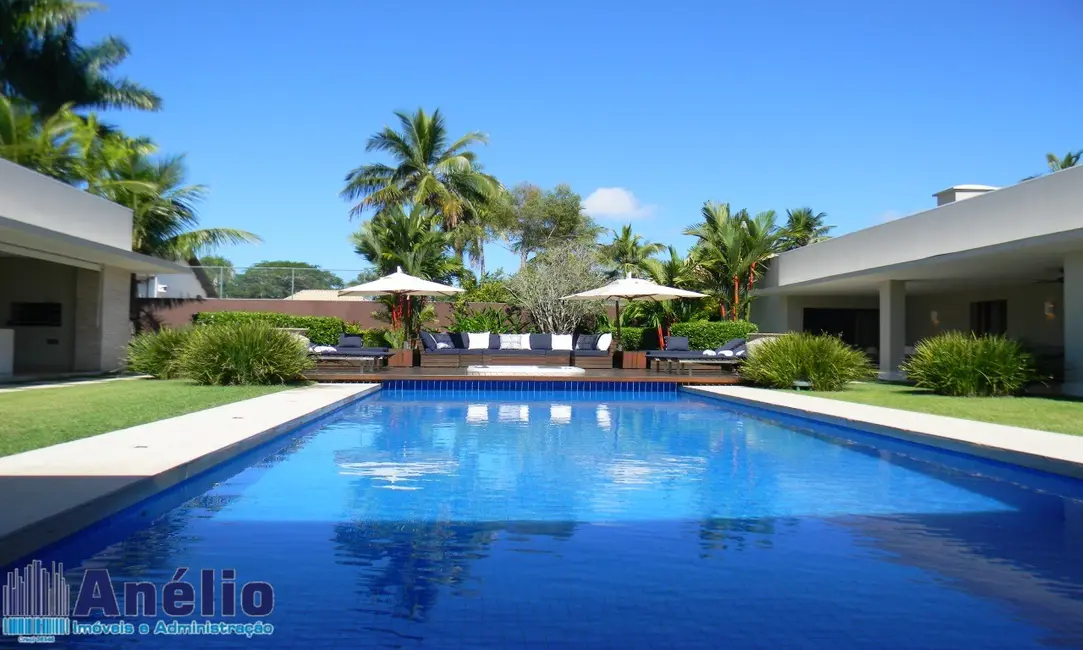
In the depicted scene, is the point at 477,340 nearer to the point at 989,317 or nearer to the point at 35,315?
the point at 35,315

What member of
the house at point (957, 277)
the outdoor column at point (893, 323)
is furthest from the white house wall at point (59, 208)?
the outdoor column at point (893, 323)

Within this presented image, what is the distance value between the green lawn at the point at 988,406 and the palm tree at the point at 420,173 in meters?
19.7

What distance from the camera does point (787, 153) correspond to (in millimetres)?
27844

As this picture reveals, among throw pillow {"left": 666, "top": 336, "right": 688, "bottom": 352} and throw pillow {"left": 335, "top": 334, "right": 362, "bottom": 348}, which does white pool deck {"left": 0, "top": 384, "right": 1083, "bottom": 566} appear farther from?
throw pillow {"left": 666, "top": 336, "right": 688, "bottom": 352}

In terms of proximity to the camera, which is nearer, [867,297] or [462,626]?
[462,626]

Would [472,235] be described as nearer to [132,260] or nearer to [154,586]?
[132,260]

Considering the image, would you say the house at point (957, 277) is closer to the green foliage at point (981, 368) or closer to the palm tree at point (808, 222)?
the green foliage at point (981, 368)

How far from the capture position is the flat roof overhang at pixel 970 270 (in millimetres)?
12258

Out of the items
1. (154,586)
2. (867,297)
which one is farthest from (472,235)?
(154,586)

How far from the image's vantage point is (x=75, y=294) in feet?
58.5

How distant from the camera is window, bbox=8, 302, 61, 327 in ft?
60.2

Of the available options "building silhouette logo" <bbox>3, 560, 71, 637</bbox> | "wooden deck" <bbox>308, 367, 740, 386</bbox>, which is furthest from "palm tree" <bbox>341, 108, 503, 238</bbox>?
"building silhouette logo" <bbox>3, 560, 71, 637</bbox>

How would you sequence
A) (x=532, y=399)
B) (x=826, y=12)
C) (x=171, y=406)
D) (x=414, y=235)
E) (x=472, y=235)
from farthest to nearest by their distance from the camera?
1. (x=472, y=235)
2. (x=414, y=235)
3. (x=826, y=12)
4. (x=532, y=399)
5. (x=171, y=406)

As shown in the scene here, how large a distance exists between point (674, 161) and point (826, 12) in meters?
13.7
